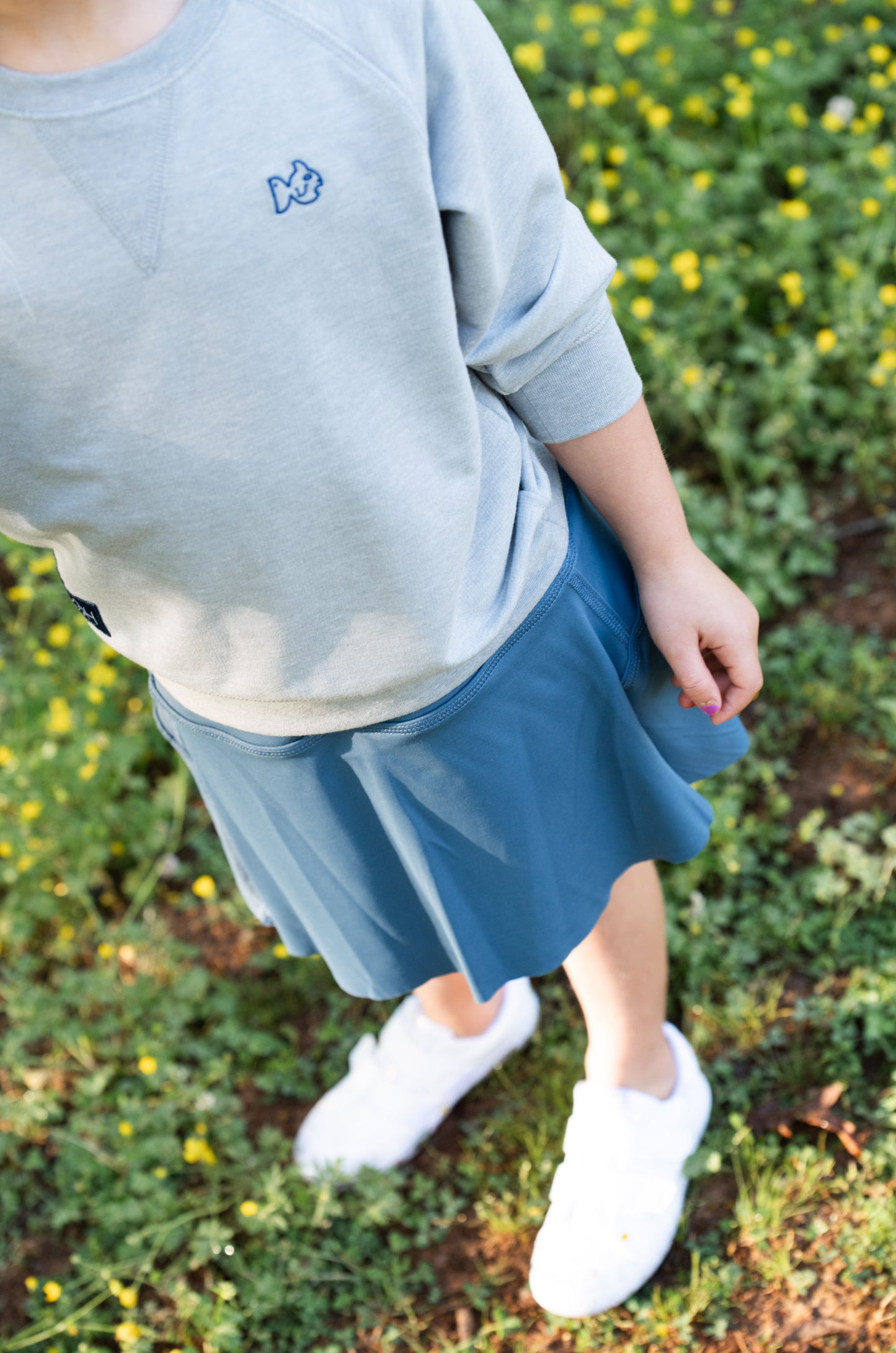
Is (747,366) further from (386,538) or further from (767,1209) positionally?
(386,538)

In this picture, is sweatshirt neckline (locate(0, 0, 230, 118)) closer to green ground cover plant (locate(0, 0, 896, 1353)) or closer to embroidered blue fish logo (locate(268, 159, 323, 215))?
embroidered blue fish logo (locate(268, 159, 323, 215))

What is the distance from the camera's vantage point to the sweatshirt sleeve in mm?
879

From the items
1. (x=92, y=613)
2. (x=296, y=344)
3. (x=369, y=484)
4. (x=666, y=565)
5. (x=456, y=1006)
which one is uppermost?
(x=296, y=344)

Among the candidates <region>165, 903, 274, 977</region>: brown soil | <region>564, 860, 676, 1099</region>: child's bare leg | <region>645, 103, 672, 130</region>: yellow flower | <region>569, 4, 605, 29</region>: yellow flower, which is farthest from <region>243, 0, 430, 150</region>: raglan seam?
<region>569, 4, 605, 29</region>: yellow flower

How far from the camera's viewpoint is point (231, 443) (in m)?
0.87

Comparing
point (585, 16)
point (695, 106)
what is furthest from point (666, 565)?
point (585, 16)

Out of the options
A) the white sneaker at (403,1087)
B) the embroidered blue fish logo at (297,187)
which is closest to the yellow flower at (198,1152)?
the white sneaker at (403,1087)

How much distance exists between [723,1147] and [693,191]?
2063 mm

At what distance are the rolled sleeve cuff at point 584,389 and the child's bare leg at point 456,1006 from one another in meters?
0.88

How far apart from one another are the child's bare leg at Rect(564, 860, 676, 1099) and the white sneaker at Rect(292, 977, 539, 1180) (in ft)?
0.83

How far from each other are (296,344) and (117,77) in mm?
199

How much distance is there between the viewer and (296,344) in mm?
850

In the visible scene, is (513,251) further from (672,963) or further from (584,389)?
(672,963)

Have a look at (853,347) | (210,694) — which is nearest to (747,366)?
(853,347)
